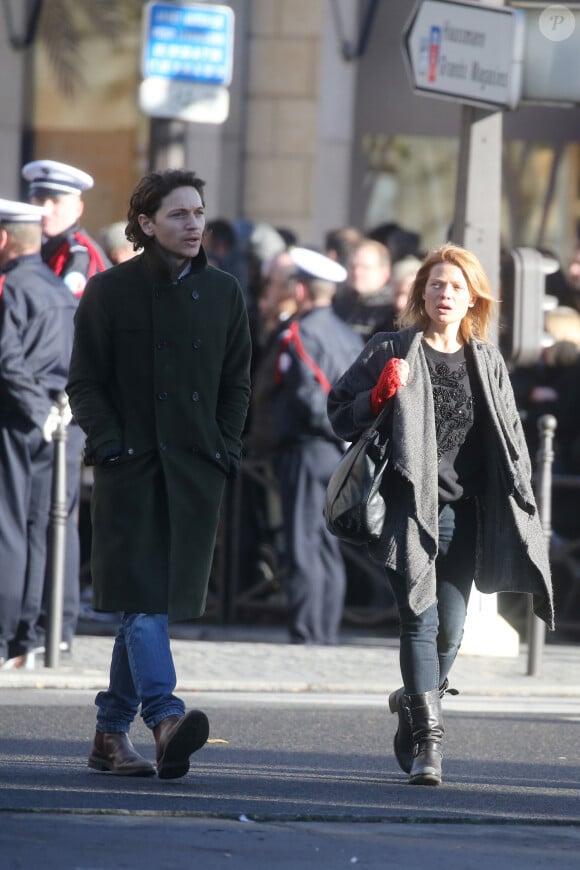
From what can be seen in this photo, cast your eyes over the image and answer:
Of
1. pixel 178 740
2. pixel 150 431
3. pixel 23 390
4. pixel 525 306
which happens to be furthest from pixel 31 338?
pixel 178 740

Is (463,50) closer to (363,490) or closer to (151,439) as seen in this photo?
(363,490)

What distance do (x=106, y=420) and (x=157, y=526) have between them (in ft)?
1.23

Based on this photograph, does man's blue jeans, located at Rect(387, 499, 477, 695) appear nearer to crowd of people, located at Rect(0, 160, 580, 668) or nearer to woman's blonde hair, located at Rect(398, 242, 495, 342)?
woman's blonde hair, located at Rect(398, 242, 495, 342)

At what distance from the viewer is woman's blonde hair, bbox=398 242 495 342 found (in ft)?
22.2

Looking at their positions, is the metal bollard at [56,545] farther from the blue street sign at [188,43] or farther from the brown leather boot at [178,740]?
the brown leather boot at [178,740]

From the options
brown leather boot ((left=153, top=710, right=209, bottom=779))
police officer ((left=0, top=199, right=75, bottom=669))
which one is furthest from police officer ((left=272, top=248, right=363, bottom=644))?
brown leather boot ((left=153, top=710, right=209, bottom=779))

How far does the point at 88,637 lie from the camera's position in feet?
33.7

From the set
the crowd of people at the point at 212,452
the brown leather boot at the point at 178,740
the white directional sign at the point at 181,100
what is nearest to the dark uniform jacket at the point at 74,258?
the white directional sign at the point at 181,100

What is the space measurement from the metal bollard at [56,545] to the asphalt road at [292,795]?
526 mm

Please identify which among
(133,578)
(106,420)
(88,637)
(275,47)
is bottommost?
(88,637)

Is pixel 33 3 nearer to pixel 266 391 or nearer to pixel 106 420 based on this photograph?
pixel 266 391

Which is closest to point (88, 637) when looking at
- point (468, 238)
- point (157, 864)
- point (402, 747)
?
point (468, 238)

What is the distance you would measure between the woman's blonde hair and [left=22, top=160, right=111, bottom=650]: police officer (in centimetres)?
283

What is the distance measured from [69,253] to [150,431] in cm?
325
